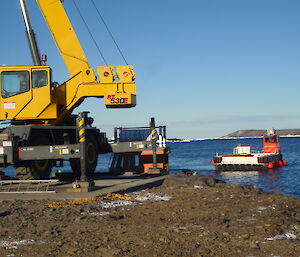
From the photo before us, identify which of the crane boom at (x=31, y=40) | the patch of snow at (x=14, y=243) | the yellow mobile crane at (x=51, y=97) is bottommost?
the patch of snow at (x=14, y=243)

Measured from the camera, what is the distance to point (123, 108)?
17359 mm

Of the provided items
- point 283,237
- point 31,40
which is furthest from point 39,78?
point 283,237

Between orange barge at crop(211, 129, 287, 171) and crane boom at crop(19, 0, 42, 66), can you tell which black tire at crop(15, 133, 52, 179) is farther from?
orange barge at crop(211, 129, 287, 171)

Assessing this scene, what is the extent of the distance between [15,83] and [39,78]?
0.89 metres

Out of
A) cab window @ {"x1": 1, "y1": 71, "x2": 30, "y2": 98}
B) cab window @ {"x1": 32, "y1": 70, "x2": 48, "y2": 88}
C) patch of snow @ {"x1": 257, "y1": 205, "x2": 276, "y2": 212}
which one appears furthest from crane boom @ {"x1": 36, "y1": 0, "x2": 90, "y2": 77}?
patch of snow @ {"x1": 257, "y1": 205, "x2": 276, "y2": 212}

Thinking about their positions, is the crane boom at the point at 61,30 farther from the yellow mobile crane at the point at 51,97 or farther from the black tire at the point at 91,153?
the black tire at the point at 91,153

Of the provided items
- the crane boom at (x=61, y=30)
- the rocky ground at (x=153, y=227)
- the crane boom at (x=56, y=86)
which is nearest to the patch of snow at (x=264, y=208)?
the rocky ground at (x=153, y=227)

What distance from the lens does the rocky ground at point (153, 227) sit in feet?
22.7

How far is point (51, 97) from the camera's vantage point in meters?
16.5

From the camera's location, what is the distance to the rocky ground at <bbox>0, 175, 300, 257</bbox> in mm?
6926

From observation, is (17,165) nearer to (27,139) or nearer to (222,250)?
(27,139)

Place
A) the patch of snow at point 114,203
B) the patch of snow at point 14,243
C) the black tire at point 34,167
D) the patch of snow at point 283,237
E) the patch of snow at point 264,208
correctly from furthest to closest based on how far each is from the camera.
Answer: the black tire at point 34,167 → the patch of snow at point 114,203 → the patch of snow at point 264,208 → the patch of snow at point 283,237 → the patch of snow at point 14,243

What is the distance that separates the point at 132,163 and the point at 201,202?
1077 centimetres

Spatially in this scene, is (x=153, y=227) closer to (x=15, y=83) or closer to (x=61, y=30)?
(x=15, y=83)
